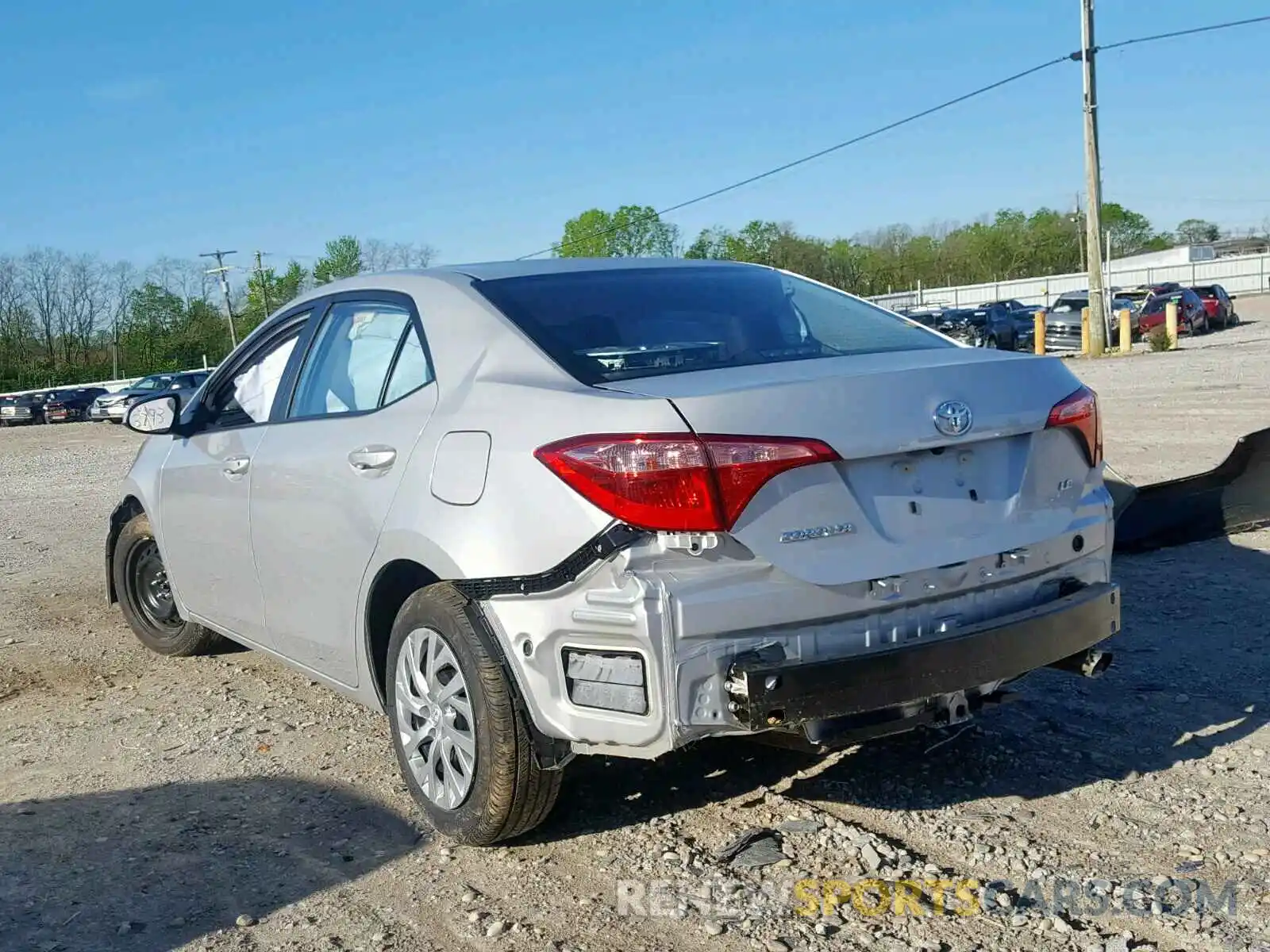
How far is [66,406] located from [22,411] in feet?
4.80

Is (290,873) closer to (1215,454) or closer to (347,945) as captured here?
(347,945)

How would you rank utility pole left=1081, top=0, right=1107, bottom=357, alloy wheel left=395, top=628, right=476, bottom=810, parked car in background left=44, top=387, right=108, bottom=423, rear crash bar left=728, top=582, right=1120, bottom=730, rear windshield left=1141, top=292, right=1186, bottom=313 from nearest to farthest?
rear crash bar left=728, top=582, right=1120, bottom=730
alloy wheel left=395, top=628, right=476, bottom=810
utility pole left=1081, top=0, right=1107, bottom=357
rear windshield left=1141, top=292, right=1186, bottom=313
parked car in background left=44, top=387, right=108, bottom=423

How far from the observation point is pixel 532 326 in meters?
3.74

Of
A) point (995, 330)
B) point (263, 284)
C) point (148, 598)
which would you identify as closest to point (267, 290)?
point (263, 284)

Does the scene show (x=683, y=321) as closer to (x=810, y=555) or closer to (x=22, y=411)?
(x=810, y=555)

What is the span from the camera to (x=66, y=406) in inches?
1829

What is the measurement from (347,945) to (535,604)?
0.96m

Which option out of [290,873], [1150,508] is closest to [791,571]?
[290,873]

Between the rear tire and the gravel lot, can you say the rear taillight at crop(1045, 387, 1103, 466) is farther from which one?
the rear tire

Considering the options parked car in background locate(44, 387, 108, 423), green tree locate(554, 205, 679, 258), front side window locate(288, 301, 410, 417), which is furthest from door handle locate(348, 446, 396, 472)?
green tree locate(554, 205, 679, 258)

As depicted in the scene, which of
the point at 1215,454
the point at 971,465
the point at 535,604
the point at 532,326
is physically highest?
the point at 532,326

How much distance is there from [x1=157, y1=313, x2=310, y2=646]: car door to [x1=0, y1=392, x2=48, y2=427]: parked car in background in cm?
4527

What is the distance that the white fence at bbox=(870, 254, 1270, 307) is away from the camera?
77.2m

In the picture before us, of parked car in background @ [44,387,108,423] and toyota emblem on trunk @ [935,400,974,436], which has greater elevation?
toyota emblem on trunk @ [935,400,974,436]
